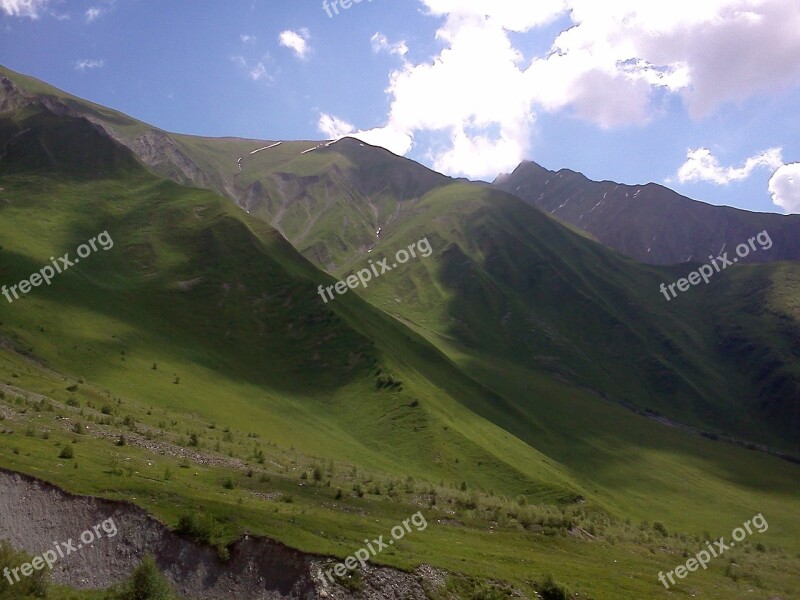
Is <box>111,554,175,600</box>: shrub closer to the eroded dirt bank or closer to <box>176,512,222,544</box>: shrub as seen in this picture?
the eroded dirt bank

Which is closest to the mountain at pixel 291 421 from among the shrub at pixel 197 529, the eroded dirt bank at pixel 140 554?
the shrub at pixel 197 529

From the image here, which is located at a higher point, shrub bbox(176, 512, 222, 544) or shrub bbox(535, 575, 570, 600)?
shrub bbox(176, 512, 222, 544)

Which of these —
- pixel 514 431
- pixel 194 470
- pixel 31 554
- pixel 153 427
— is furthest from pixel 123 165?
pixel 31 554

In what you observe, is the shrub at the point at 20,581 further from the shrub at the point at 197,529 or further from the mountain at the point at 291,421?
the shrub at the point at 197,529

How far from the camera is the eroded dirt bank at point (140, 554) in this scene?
76.9 feet

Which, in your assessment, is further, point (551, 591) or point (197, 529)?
point (551, 591)

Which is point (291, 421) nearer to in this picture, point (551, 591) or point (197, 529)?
point (551, 591)

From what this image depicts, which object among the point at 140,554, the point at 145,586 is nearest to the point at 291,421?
the point at 140,554

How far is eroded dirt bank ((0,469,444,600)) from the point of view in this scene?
23.4 m

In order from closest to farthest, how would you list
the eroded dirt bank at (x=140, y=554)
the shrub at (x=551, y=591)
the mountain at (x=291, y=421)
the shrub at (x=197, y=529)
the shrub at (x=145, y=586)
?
the shrub at (x=145, y=586), the eroded dirt bank at (x=140, y=554), the shrub at (x=197, y=529), the shrub at (x=551, y=591), the mountain at (x=291, y=421)

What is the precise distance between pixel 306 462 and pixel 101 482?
79.0 feet

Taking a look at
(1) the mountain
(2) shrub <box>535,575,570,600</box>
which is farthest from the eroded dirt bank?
(2) shrub <box>535,575,570,600</box>

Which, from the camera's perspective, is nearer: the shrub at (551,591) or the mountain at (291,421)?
the shrub at (551,591)

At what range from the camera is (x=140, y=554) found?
945 inches
